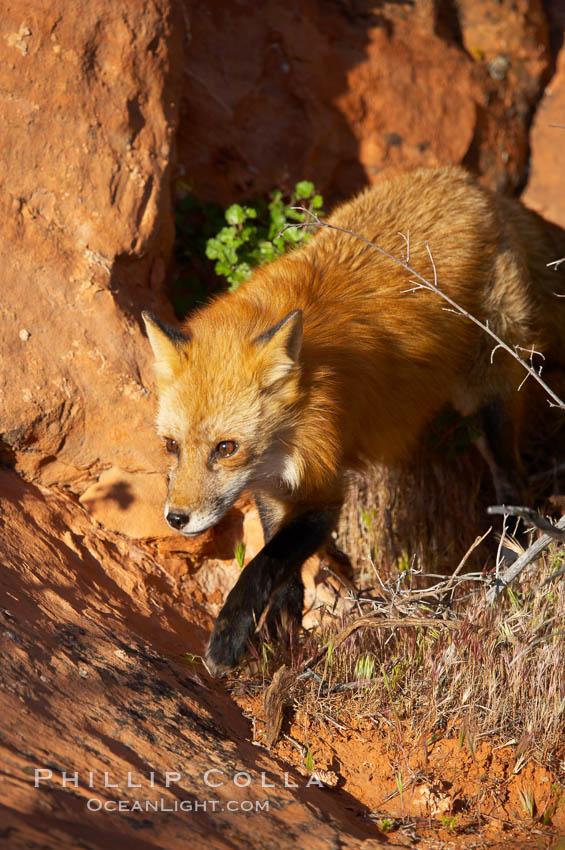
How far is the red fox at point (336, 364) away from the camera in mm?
3381

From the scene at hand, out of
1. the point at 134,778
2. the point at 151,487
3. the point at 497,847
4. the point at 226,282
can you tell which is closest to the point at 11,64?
the point at 226,282

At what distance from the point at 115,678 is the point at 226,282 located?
315cm

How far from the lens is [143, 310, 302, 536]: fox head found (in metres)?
3.29

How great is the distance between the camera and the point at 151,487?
4355 mm

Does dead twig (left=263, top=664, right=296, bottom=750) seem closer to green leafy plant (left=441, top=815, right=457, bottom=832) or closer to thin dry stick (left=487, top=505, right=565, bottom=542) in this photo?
green leafy plant (left=441, top=815, right=457, bottom=832)

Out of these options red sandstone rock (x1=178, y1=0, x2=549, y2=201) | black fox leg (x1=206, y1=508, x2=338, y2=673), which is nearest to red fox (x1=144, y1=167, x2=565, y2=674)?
black fox leg (x1=206, y1=508, x2=338, y2=673)

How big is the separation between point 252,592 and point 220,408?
0.87 m

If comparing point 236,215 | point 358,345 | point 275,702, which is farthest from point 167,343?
point 236,215

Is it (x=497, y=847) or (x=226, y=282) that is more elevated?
(x=226, y=282)

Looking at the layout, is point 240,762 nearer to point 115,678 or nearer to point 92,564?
point 115,678

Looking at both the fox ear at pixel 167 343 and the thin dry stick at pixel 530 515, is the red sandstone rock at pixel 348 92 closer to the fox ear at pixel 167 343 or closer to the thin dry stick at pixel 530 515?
the fox ear at pixel 167 343

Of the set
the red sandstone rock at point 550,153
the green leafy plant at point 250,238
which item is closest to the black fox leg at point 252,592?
the green leafy plant at point 250,238

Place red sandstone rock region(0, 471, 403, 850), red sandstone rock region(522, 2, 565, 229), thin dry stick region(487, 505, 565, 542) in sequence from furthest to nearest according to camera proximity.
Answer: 1. red sandstone rock region(522, 2, 565, 229)
2. thin dry stick region(487, 505, 565, 542)
3. red sandstone rock region(0, 471, 403, 850)

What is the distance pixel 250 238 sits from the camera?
213 inches
